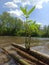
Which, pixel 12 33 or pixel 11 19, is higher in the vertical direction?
pixel 11 19

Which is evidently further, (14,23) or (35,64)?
(14,23)

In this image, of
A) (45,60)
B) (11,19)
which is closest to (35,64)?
(45,60)

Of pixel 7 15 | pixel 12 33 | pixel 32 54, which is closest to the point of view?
pixel 32 54

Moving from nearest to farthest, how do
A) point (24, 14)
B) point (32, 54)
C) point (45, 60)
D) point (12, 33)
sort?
point (45, 60), point (32, 54), point (24, 14), point (12, 33)

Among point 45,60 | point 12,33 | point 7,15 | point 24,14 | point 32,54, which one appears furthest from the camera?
point 7,15

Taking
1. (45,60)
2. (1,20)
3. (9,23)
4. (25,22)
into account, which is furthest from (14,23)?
(45,60)

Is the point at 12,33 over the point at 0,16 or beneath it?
beneath

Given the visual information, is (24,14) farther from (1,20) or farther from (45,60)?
(1,20)

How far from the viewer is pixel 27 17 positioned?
15102 millimetres

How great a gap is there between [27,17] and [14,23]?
64.3 meters

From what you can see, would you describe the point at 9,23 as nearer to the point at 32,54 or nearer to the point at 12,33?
the point at 12,33

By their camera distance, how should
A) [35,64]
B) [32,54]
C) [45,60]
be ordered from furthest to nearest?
[32,54], [45,60], [35,64]

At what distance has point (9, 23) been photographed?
79.4 m

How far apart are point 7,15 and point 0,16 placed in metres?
4.15
